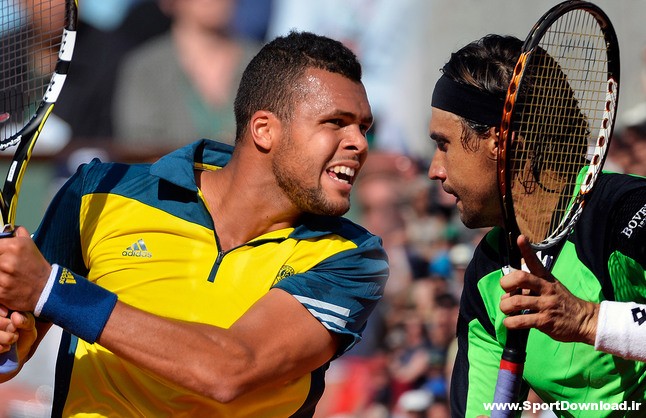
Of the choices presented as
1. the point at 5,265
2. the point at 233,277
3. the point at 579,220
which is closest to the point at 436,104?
the point at 579,220

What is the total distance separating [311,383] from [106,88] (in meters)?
5.61

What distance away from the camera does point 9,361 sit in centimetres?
314

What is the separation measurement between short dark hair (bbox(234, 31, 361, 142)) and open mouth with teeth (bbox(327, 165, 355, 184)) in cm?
27

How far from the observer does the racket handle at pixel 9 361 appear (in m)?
3.13

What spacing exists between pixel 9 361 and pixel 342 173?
4.16ft

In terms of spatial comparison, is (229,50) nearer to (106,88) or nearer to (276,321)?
(106,88)

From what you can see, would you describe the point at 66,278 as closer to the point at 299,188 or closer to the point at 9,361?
the point at 9,361

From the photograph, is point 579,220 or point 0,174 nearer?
point 579,220

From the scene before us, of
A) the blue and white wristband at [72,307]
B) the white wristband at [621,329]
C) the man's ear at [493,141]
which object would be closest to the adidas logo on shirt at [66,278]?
the blue and white wristband at [72,307]

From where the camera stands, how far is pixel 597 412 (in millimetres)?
3533

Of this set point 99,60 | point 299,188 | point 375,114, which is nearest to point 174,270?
point 299,188

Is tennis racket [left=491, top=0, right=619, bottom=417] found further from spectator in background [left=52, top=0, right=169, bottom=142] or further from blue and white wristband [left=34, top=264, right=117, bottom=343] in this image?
spectator in background [left=52, top=0, right=169, bottom=142]

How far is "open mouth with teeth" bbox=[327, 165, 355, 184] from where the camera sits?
3623 millimetres

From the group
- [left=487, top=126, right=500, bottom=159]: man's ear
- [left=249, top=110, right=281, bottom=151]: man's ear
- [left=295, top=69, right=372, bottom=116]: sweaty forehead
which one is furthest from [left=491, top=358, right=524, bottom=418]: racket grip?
[left=249, top=110, right=281, bottom=151]: man's ear
